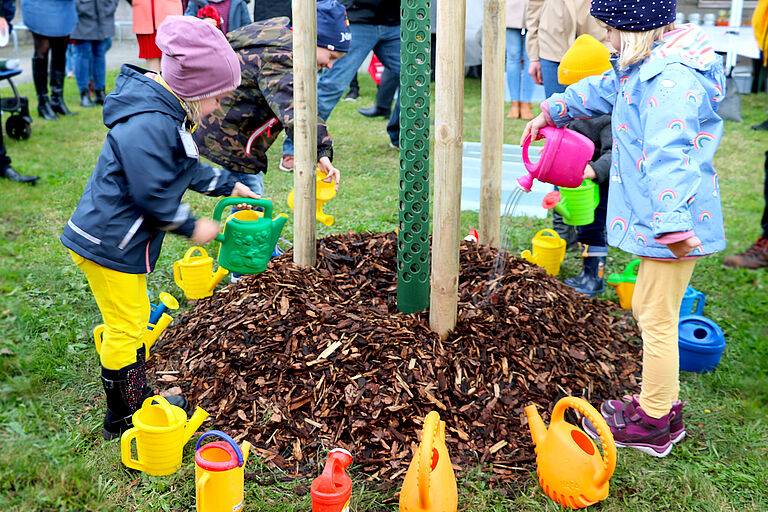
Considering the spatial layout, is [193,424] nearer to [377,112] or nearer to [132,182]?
[132,182]

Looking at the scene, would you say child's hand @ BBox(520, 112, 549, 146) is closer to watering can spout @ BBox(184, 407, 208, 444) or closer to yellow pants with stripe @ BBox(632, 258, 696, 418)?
yellow pants with stripe @ BBox(632, 258, 696, 418)

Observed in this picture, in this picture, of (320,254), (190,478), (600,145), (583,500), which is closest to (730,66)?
(600,145)

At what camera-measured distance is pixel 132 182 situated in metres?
2.36

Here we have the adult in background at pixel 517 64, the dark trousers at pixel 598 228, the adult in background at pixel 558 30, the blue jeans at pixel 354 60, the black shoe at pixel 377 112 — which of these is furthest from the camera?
the black shoe at pixel 377 112

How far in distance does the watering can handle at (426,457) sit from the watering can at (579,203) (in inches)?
79.8

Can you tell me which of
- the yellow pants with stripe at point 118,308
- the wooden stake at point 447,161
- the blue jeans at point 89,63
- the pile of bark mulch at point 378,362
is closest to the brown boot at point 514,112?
the blue jeans at point 89,63

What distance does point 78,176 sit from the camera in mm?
6062

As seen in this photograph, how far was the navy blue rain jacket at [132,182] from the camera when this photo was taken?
92.7 inches

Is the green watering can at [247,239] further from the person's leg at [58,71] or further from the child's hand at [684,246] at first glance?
the person's leg at [58,71]

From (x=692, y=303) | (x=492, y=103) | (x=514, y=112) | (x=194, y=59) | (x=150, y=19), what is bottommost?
(x=692, y=303)

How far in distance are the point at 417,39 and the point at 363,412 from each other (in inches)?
59.4

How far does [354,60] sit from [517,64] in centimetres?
366

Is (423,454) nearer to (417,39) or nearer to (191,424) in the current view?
(191,424)

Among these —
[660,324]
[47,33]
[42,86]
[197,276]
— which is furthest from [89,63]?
[660,324]
